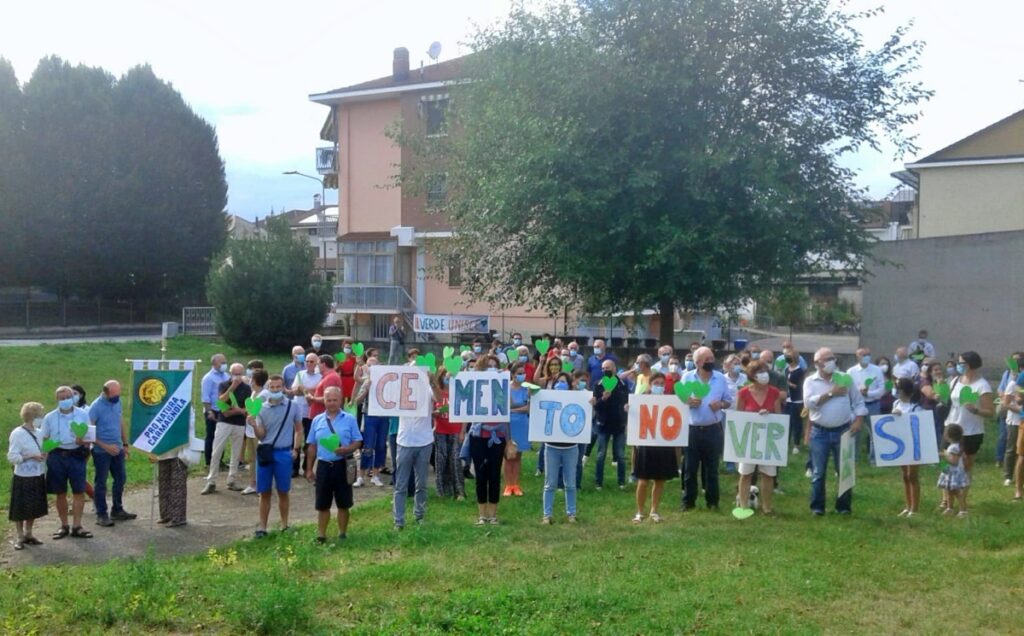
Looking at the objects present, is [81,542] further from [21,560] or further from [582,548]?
[582,548]

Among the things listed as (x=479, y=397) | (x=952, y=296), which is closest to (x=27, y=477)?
(x=479, y=397)

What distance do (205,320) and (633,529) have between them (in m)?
39.8

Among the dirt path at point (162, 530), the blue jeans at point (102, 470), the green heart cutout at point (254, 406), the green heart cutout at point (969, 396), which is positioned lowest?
the dirt path at point (162, 530)

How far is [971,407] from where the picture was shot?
1280 centimetres

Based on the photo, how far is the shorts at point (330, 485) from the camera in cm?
1083

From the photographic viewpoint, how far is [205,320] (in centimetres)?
4772

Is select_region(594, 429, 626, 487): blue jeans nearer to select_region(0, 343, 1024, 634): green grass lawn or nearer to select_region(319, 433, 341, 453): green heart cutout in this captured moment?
select_region(0, 343, 1024, 634): green grass lawn

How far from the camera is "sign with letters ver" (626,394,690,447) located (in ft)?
38.3

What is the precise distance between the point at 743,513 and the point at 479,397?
11.1ft

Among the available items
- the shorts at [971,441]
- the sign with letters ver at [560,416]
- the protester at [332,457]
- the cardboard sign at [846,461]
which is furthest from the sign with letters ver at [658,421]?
the shorts at [971,441]

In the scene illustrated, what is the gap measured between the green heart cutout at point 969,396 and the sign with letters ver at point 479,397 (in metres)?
5.85

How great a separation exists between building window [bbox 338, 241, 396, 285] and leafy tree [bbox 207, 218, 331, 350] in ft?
12.5

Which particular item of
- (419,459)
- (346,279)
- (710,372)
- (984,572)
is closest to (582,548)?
(419,459)

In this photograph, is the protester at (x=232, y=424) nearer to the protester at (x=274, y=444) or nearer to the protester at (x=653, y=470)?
the protester at (x=274, y=444)
